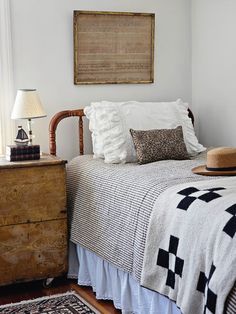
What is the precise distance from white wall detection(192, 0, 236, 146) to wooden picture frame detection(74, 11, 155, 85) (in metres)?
0.36

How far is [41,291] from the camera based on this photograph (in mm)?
3244

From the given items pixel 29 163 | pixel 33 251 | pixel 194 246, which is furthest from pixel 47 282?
pixel 194 246

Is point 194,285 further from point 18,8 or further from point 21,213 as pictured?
point 18,8

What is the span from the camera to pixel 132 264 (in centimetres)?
265

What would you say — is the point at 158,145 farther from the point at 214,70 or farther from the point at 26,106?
the point at 214,70

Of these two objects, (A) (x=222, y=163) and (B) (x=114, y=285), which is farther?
(B) (x=114, y=285)

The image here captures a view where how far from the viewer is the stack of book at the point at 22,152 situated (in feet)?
10.4

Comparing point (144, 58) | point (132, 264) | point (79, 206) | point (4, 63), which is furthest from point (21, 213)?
point (144, 58)

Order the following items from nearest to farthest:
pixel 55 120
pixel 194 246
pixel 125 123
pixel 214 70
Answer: pixel 194 246, pixel 125 123, pixel 55 120, pixel 214 70

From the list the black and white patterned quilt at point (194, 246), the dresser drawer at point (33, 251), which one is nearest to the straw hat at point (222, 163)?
the black and white patterned quilt at point (194, 246)

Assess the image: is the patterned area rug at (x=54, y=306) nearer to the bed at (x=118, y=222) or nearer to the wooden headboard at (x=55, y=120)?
the bed at (x=118, y=222)

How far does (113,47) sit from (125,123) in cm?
69

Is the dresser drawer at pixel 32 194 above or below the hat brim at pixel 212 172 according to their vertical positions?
below

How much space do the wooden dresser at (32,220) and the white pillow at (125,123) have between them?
1.10 ft
